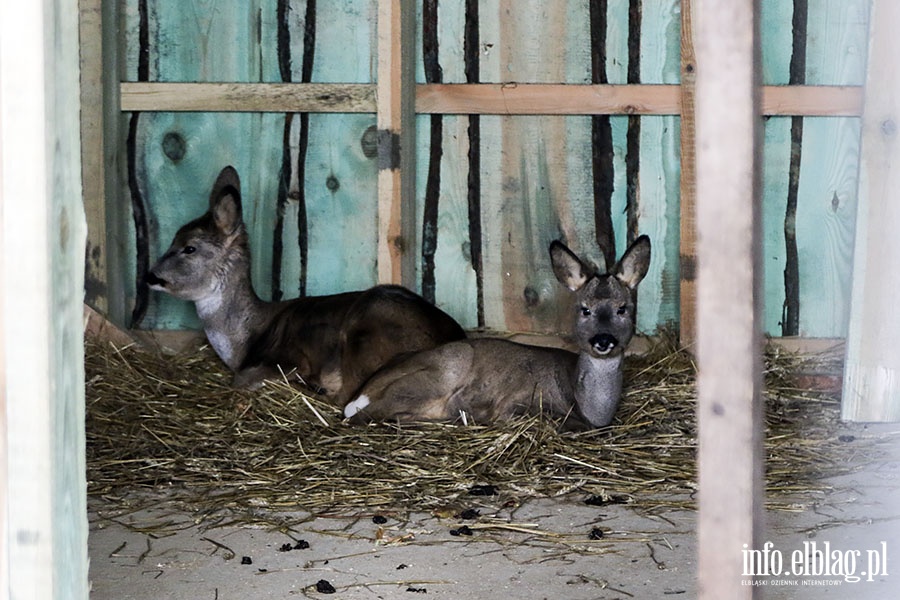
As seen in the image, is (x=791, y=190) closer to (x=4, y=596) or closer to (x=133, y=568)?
(x=133, y=568)

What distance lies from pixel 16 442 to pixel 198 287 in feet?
15.9

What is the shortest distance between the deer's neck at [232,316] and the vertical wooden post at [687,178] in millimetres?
A: 2475

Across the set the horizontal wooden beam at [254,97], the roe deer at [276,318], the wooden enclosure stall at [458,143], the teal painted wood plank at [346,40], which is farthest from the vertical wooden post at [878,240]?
the teal painted wood plank at [346,40]

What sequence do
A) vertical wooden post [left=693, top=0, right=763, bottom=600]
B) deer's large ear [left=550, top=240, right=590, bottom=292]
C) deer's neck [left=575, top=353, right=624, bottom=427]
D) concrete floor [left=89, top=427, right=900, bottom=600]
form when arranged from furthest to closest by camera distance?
deer's large ear [left=550, top=240, right=590, bottom=292]
deer's neck [left=575, top=353, right=624, bottom=427]
concrete floor [left=89, top=427, right=900, bottom=600]
vertical wooden post [left=693, top=0, right=763, bottom=600]

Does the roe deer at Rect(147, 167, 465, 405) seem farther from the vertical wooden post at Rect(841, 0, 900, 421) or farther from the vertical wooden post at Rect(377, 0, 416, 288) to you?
the vertical wooden post at Rect(841, 0, 900, 421)

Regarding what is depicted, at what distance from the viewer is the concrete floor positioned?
3979 millimetres

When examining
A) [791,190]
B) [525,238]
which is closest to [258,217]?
[525,238]

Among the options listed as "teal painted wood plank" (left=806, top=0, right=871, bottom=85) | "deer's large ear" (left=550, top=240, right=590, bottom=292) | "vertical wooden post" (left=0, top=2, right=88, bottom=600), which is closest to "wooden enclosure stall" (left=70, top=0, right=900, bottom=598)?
"teal painted wood plank" (left=806, top=0, right=871, bottom=85)

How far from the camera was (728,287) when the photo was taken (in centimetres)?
253

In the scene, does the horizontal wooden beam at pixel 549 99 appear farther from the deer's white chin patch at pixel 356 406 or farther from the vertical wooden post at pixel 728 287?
the vertical wooden post at pixel 728 287

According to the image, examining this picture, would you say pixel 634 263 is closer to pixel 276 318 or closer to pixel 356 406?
pixel 356 406

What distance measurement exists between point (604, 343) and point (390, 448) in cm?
116

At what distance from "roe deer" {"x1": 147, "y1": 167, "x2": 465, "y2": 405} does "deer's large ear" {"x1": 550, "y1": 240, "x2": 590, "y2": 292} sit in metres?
0.77

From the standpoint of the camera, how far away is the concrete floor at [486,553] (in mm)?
3979
